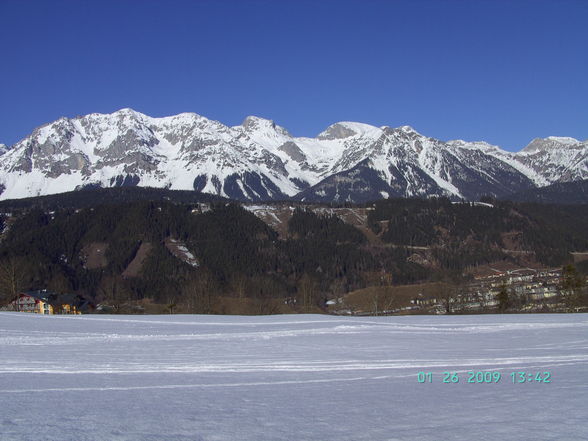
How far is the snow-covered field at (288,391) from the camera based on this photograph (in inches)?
515

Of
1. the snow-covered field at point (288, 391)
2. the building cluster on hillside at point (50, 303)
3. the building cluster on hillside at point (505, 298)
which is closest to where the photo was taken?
the snow-covered field at point (288, 391)

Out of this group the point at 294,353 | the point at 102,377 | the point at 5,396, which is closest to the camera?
the point at 5,396

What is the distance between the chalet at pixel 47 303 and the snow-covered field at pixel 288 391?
99.5 meters

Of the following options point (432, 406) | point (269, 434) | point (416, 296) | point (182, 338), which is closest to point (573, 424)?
point (432, 406)

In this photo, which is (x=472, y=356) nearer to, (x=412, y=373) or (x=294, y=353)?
(x=412, y=373)

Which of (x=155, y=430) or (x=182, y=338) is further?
(x=182, y=338)

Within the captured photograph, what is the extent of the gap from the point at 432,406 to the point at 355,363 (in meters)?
9.54

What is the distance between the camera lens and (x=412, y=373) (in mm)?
21922

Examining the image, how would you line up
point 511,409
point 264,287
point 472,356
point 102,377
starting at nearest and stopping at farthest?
point 511,409 → point 102,377 → point 472,356 → point 264,287
